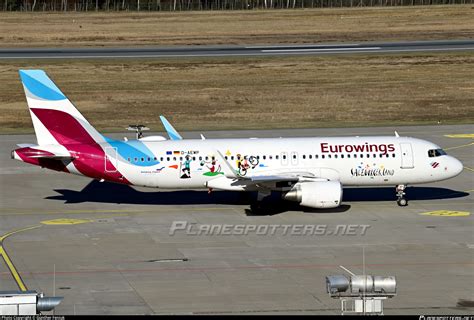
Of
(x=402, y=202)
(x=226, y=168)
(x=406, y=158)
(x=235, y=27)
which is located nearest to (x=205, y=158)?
(x=226, y=168)

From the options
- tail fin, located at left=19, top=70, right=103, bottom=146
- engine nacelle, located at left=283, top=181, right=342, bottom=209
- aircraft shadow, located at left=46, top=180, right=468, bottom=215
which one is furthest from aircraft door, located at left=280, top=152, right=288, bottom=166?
tail fin, located at left=19, top=70, right=103, bottom=146

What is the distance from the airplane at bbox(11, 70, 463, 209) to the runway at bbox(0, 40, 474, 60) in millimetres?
63549

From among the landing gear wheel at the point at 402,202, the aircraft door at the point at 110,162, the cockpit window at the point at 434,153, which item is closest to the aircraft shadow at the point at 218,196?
the landing gear wheel at the point at 402,202

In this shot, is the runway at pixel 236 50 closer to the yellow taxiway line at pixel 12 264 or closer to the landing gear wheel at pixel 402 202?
the landing gear wheel at pixel 402 202

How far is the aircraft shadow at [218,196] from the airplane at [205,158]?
8.16ft

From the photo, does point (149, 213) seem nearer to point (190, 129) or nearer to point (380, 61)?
point (190, 129)

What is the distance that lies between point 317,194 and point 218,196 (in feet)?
31.2

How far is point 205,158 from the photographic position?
195 ft

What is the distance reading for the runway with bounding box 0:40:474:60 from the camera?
4882 inches

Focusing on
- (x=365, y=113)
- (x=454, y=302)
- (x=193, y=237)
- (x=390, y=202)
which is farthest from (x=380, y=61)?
(x=454, y=302)

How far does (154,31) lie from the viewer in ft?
485

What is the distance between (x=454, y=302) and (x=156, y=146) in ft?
77.7

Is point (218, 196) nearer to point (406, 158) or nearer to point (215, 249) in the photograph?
point (406, 158)

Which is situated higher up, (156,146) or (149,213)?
(156,146)
